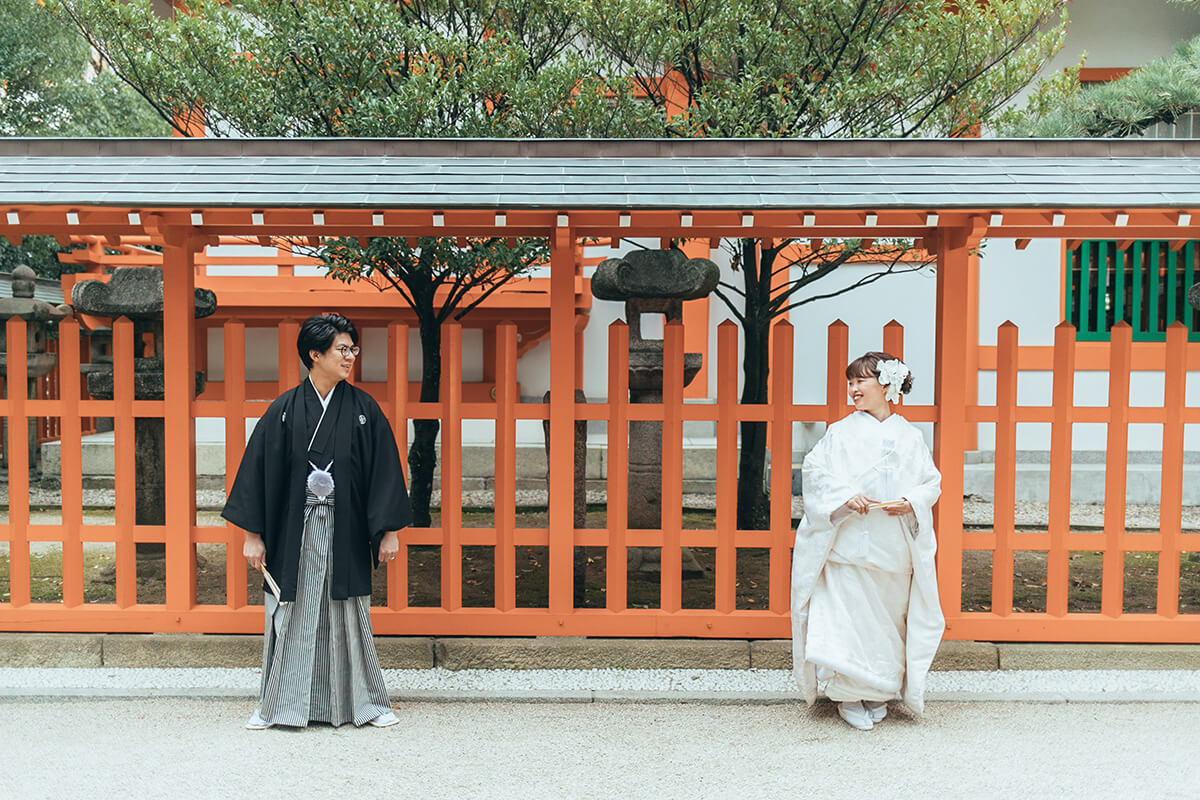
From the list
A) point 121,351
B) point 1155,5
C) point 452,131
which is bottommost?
point 121,351

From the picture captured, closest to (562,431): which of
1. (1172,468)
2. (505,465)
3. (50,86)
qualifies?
(505,465)

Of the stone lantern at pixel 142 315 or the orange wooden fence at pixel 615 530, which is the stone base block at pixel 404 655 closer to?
the orange wooden fence at pixel 615 530

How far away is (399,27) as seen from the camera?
5.95 m

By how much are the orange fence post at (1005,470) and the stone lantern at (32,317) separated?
23.9 ft

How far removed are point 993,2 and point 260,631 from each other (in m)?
6.28

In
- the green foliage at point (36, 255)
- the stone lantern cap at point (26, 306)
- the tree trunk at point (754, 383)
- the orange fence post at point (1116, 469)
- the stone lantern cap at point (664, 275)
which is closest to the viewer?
the orange fence post at point (1116, 469)

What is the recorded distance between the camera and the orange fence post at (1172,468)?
14.5ft

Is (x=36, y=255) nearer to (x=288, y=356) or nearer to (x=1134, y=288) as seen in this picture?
(x=288, y=356)

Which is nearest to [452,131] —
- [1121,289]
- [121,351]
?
[121,351]

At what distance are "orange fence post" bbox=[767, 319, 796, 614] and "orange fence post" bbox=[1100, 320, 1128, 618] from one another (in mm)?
1501

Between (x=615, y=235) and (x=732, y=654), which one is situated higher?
(x=615, y=235)

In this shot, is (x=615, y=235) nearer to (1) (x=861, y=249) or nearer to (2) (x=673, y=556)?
(2) (x=673, y=556)

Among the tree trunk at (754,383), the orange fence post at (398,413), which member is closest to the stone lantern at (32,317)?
the orange fence post at (398,413)

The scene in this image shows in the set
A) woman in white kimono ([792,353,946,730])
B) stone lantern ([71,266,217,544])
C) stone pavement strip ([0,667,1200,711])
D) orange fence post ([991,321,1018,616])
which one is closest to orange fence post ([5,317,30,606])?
stone pavement strip ([0,667,1200,711])
